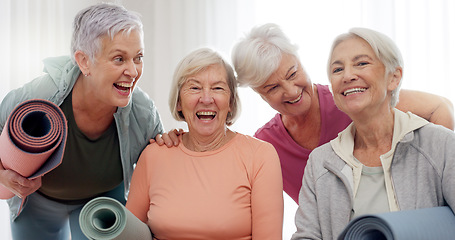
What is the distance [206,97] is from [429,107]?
0.88 metres

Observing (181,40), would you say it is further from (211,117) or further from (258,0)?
(211,117)

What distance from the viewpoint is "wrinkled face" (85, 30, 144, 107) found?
5.78 ft

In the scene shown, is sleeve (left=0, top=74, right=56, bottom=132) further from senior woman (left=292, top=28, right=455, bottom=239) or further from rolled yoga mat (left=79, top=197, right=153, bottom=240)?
senior woman (left=292, top=28, right=455, bottom=239)

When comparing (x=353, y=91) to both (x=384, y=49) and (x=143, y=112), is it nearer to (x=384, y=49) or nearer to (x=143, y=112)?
(x=384, y=49)

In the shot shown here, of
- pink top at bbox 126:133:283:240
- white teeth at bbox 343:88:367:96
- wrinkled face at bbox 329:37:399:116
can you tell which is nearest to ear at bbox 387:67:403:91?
wrinkled face at bbox 329:37:399:116

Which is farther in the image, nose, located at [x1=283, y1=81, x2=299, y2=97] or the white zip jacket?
nose, located at [x1=283, y1=81, x2=299, y2=97]

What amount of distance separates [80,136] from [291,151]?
88 cm

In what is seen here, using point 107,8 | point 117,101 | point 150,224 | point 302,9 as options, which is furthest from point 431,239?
point 302,9

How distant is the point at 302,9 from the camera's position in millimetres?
3488

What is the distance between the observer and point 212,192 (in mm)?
1693

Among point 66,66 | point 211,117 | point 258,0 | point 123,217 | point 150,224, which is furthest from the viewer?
point 258,0

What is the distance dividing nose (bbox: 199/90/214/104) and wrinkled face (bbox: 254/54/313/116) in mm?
293

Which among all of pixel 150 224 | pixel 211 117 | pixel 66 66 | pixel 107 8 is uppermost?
pixel 107 8

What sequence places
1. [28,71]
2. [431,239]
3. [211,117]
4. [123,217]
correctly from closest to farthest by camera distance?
[431,239] < [123,217] < [211,117] < [28,71]
